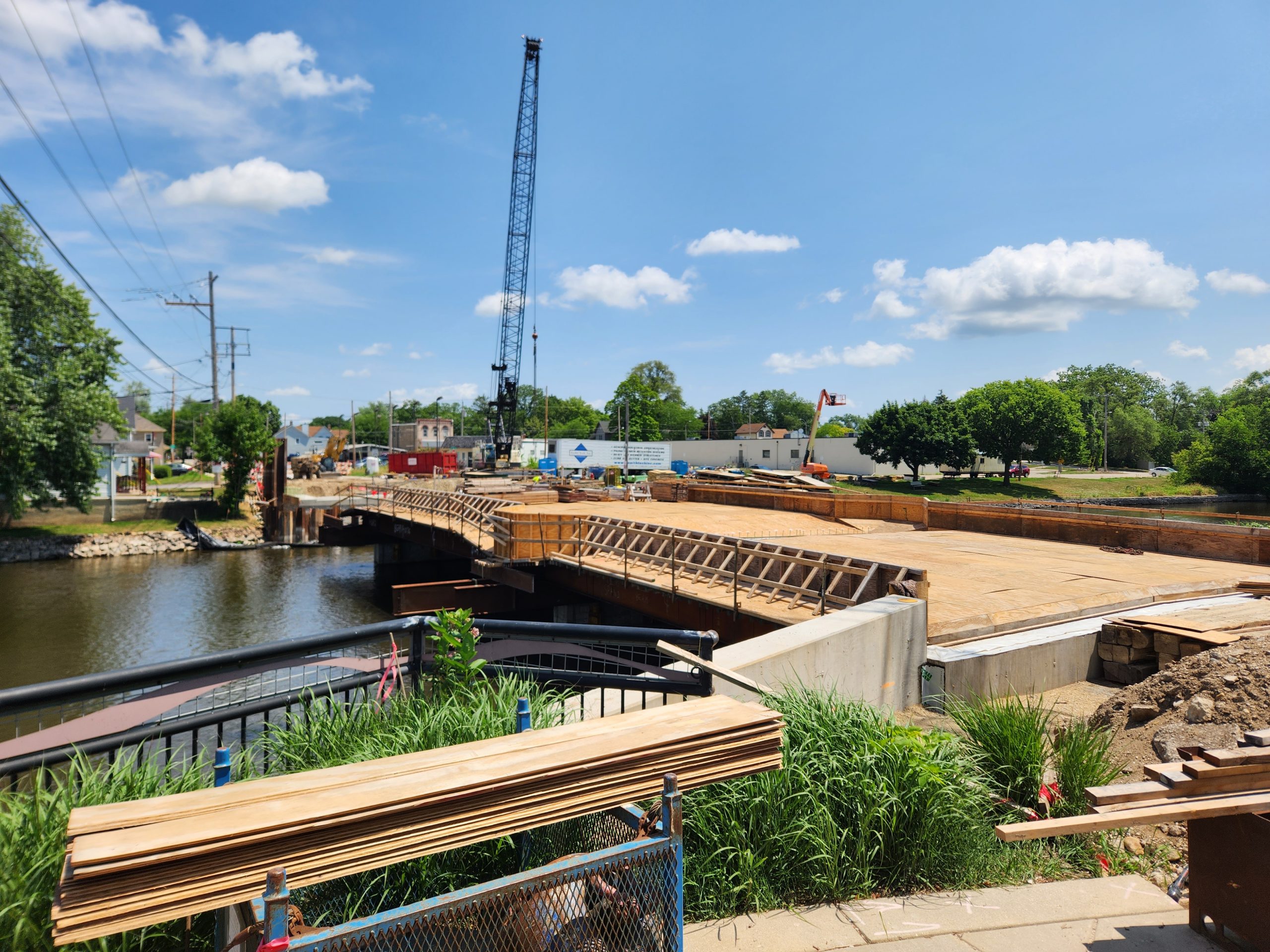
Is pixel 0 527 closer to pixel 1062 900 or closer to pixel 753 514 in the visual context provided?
pixel 753 514

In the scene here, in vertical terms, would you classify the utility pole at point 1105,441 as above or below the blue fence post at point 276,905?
above

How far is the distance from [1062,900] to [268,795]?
4136 millimetres

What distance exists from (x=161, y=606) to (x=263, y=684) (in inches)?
1144

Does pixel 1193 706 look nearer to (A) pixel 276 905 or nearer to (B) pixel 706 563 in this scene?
(A) pixel 276 905

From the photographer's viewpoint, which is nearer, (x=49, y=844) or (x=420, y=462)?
(x=49, y=844)

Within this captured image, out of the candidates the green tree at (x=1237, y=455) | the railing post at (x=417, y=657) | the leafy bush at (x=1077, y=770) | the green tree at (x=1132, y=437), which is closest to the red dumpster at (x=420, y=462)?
the railing post at (x=417, y=657)

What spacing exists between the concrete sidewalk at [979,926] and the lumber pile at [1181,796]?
530 millimetres

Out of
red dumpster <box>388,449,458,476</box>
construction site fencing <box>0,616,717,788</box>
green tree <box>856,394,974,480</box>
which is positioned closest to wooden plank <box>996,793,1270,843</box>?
construction site fencing <box>0,616,717,788</box>

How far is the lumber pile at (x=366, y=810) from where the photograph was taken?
205cm

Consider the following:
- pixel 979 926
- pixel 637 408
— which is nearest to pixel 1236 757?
pixel 979 926

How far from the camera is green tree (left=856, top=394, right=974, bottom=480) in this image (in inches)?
2709

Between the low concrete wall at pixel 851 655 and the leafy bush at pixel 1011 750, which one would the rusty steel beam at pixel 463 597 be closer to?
the low concrete wall at pixel 851 655

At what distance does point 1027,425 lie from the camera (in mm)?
74250

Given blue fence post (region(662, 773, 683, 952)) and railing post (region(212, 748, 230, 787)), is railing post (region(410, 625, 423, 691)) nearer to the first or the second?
railing post (region(212, 748, 230, 787))
